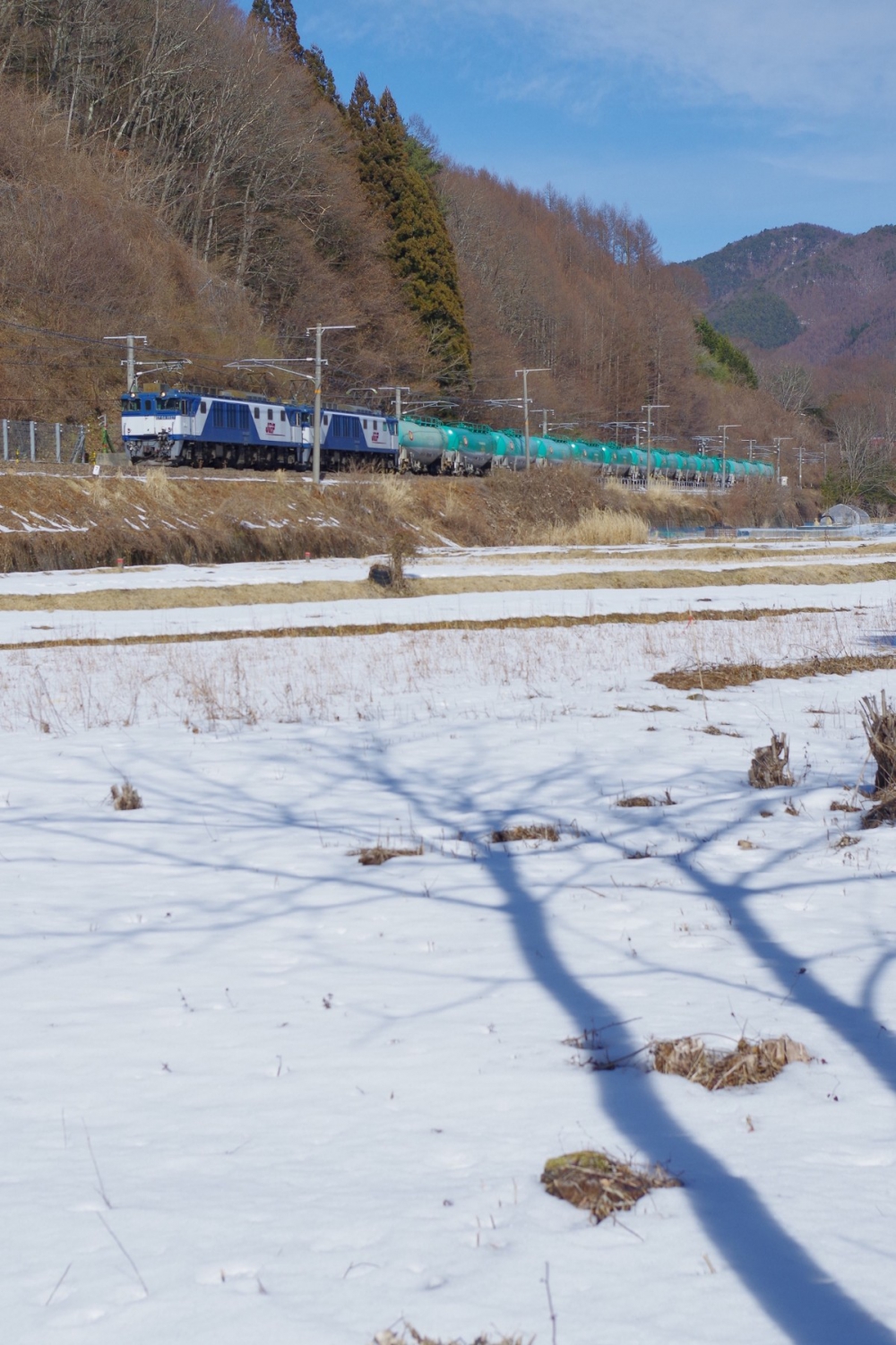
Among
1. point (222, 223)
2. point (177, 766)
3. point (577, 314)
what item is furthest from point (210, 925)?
point (577, 314)

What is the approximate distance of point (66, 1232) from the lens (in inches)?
136

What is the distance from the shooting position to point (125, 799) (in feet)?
28.6

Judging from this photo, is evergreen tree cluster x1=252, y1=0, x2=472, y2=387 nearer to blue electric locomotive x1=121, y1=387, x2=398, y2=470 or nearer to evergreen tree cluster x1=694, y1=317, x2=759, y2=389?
blue electric locomotive x1=121, y1=387, x2=398, y2=470

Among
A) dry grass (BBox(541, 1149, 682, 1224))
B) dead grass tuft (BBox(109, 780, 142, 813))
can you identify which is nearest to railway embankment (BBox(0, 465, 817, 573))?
dead grass tuft (BBox(109, 780, 142, 813))

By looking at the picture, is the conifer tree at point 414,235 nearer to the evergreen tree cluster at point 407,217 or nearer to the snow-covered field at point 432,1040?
the evergreen tree cluster at point 407,217

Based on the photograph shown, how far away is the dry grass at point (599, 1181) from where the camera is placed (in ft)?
11.7

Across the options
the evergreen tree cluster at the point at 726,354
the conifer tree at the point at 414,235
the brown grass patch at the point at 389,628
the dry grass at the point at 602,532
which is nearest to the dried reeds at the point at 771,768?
the brown grass patch at the point at 389,628

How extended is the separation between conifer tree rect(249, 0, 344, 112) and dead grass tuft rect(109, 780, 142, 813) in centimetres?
8846

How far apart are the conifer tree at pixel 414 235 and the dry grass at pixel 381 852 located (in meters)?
78.8

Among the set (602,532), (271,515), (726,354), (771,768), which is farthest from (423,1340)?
(726,354)

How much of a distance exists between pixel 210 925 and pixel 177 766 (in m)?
4.11

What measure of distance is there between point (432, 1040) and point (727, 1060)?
1.11m

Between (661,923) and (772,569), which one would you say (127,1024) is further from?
(772,569)

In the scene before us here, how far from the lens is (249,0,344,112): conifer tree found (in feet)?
290
